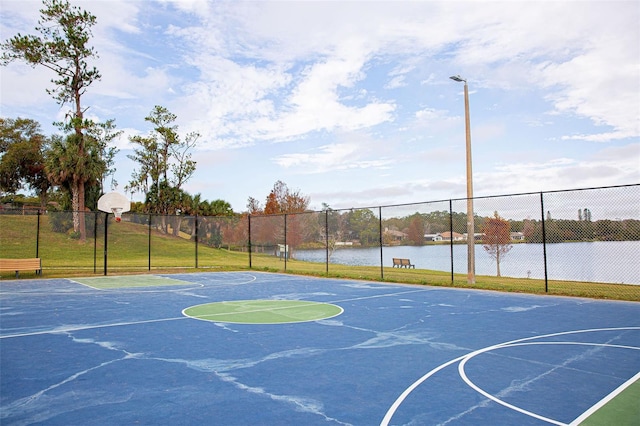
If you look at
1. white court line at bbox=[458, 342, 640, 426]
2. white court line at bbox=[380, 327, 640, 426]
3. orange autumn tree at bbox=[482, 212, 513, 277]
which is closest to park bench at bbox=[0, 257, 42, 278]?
white court line at bbox=[380, 327, 640, 426]

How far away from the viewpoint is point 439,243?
52.6ft

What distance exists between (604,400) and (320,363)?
110 inches

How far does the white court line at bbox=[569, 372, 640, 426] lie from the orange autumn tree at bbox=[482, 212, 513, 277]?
45.4ft

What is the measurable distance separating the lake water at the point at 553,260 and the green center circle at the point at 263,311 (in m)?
7.34

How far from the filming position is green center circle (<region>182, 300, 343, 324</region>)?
7.84 meters

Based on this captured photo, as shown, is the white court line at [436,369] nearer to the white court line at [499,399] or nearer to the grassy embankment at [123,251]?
the white court line at [499,399]

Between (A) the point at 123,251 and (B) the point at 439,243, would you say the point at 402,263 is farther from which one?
(A) the point at 123,251

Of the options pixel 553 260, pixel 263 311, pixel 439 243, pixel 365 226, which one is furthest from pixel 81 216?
pixel 553 260

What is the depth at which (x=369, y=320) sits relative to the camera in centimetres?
770

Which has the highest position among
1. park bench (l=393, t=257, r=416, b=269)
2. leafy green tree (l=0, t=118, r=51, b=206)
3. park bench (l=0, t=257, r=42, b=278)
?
leafy green tree (l=0, t=118, r=51, b=206)

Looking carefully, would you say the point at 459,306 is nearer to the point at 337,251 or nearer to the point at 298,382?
the point at 298,382

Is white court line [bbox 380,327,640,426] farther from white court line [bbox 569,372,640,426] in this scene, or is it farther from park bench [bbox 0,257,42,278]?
park bench [bbox 0,257,42,278]

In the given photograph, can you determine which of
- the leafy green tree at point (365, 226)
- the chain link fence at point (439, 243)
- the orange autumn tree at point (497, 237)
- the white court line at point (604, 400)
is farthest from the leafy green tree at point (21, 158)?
the white court line at point (604, 400)

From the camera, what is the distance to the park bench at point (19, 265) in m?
14.9
